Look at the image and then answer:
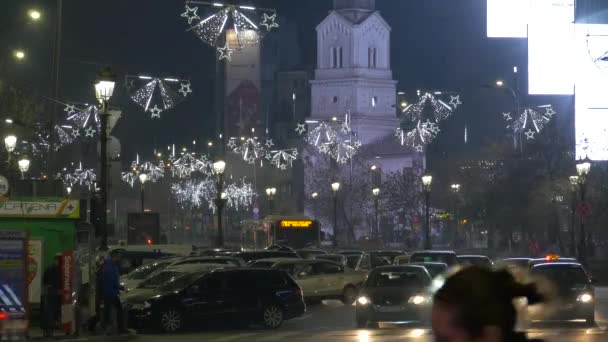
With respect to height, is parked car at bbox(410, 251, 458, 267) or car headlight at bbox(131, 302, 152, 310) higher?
parked car at bbox(410, 251, 458, 267)

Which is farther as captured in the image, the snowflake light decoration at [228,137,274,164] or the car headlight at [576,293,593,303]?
the snowflake light decoration at [228,137,274,164]

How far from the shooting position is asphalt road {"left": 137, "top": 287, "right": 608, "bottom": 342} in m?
23.8

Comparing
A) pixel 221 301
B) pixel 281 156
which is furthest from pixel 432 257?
pixel 281 156

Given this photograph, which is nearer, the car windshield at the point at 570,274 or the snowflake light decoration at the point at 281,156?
the car windshield at the point at 570,274

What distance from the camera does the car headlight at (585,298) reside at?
26.9 meters

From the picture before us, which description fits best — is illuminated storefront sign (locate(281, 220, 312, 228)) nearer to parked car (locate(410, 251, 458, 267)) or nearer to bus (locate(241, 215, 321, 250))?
bus (locate(241, 215, 321, 250))

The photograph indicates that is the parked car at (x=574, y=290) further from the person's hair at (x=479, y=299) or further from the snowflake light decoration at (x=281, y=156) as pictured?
the snowflake light decoration at (x=281, y=156)

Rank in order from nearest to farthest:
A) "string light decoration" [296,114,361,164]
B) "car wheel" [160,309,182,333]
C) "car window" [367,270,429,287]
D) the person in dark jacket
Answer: the person in dark jacket
"car wheel" [160,309,182,333]
"car window" [367,270,429,287]
"string light decoration" [296,114,361,164]

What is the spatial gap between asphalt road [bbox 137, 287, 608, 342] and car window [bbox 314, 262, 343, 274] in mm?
7131

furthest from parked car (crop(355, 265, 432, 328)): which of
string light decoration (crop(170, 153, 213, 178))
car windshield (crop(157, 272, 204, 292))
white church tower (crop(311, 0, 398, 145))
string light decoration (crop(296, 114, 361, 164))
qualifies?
white church tower (crop(311, 0, 398, 145))

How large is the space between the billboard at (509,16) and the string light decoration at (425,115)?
18.8 ft

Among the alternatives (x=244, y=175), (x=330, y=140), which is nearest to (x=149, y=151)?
(x=244, y=175)

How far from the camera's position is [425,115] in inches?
3354

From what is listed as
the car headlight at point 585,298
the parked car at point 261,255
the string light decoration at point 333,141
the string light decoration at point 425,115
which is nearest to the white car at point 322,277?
the parked car at point 261,255
